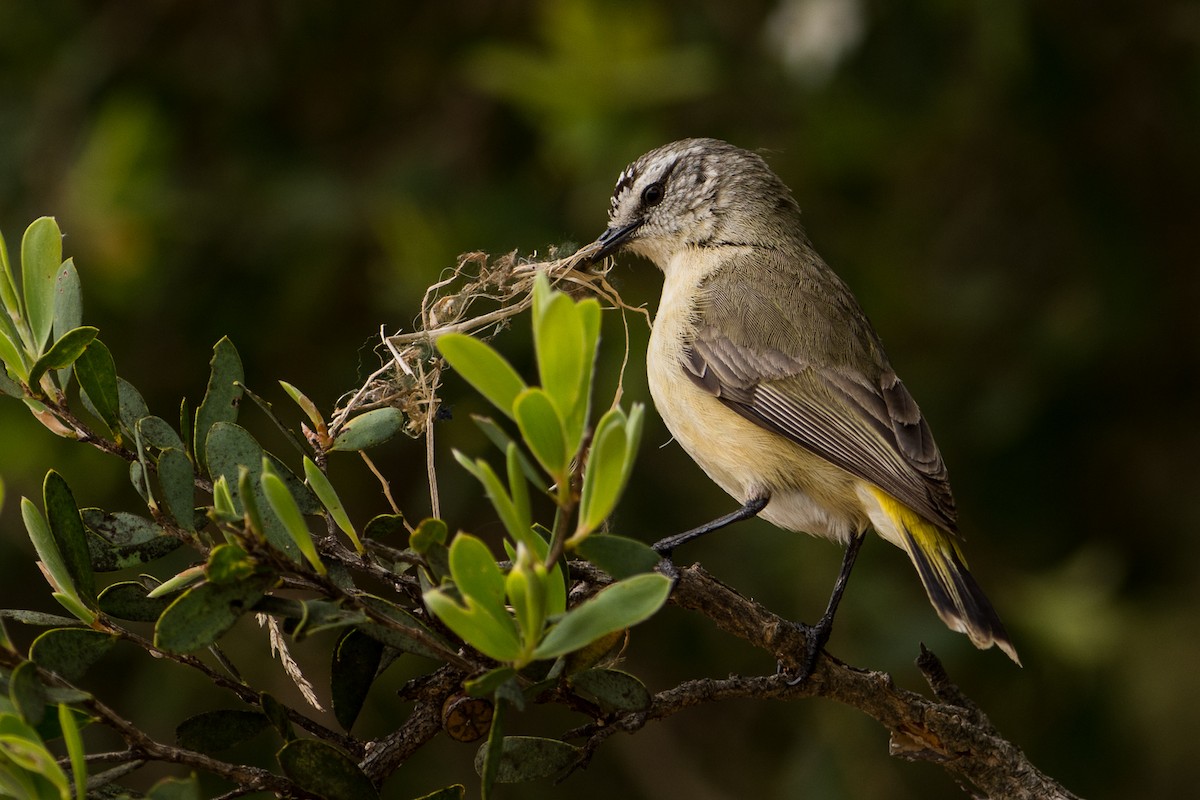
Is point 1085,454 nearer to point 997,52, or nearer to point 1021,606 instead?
point 1021,606

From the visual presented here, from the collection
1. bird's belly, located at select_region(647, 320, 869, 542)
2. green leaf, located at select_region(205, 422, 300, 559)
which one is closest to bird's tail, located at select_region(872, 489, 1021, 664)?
bird's belly, located at select_region(647, 320, 869, 542)

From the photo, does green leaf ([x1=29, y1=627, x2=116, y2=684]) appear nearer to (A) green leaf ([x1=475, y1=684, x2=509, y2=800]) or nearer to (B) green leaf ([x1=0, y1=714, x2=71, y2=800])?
(B) green leaf ([x1=0, y1=714, x2=71, y2=800])

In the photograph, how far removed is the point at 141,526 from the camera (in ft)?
5.78

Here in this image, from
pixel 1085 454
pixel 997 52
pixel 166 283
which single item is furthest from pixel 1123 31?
pixel 166 283

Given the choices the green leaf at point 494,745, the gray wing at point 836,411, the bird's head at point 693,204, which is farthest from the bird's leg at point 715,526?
the green leaf at point 494,745

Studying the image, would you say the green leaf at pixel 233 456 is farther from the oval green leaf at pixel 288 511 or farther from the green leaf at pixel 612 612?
the green leaf at pixel 612 612

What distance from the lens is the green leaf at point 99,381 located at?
1.80 m

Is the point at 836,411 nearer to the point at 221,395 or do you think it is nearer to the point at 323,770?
the point at 221,395

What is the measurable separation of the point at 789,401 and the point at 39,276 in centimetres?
208

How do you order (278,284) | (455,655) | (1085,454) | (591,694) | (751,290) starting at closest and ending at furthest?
(455,655) → (591,694) → (751,290) → (278,284) → (1085,454)

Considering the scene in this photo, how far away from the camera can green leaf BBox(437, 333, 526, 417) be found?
148cm

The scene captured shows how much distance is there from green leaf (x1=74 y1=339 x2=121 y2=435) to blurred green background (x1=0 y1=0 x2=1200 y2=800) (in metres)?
2.45

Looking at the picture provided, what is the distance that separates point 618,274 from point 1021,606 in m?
1.92

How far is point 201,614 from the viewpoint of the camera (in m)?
1.57
